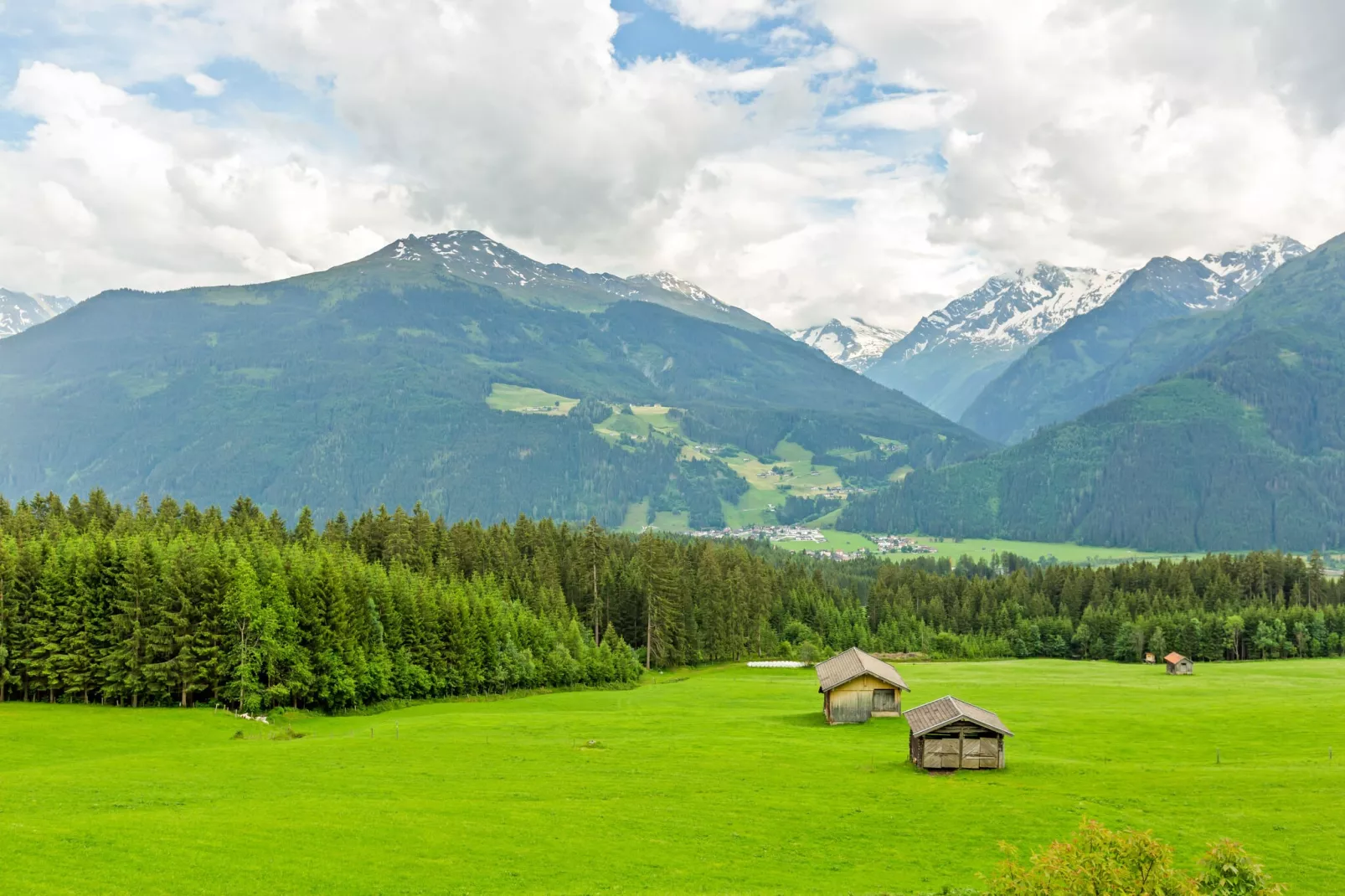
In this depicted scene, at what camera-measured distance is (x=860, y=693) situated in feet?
277

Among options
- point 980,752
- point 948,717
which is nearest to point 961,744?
point 980,752

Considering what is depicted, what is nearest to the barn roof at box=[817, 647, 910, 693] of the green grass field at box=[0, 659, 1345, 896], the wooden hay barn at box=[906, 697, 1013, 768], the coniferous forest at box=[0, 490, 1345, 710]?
the green grass field at box=[0, 659, 1345, 896]

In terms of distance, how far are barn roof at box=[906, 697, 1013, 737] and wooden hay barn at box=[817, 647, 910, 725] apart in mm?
18045

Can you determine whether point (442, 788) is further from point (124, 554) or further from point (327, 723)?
point (124, 554)

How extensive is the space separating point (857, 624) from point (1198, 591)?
75.1 m

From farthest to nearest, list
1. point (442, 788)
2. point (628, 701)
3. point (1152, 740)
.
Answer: point (628, 701) < point (1152, 740) < point (442, 788)

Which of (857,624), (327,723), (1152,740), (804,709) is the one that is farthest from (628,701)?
(857,624)

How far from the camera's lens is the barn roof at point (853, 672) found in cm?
8319

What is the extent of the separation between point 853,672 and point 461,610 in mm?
47601

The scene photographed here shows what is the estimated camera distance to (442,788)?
5328 centimetres

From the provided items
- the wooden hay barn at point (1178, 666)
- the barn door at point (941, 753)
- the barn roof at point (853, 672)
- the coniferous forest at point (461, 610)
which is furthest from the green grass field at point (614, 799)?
the wooden hay barn at point (1178, 666)

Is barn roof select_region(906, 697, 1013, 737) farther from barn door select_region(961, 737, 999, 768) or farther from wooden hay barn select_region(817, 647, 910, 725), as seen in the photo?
wooden hay barn select_region(817, 647, 910, 725)

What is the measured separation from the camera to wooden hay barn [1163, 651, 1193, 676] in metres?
130

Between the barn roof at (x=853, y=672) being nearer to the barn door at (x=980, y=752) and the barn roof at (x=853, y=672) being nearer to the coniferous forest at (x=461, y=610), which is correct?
the barn door at (x=980, y=752)
